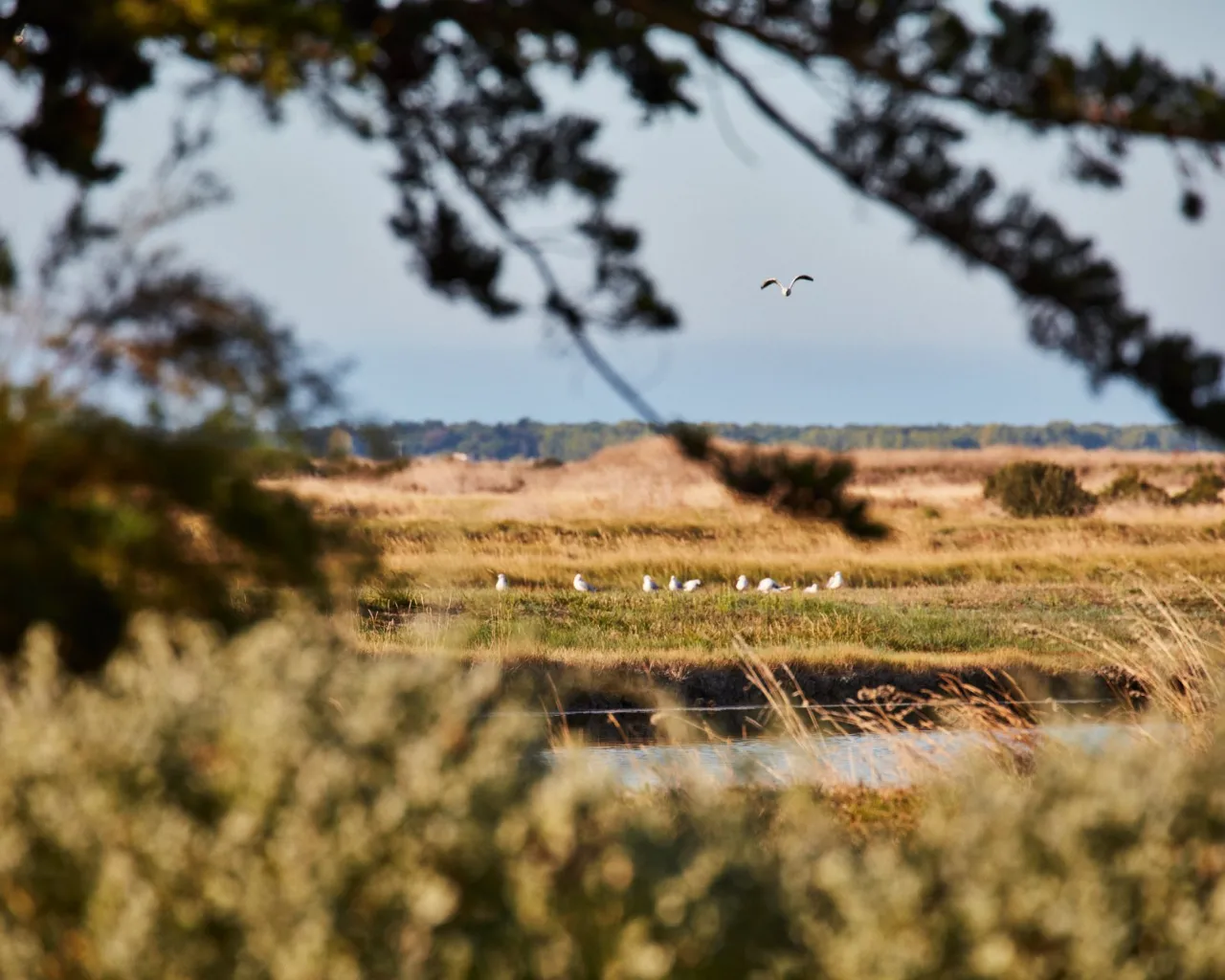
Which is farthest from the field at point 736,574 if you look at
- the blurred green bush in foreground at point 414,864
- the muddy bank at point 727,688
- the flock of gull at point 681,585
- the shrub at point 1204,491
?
the blurred green bush in foreground at point 414,864

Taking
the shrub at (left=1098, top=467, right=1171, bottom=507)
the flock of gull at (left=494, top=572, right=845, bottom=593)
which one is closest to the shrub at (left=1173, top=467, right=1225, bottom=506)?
the shrub at (left=1098, top=467, right=1171, bottom=507)

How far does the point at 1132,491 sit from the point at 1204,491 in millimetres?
1624

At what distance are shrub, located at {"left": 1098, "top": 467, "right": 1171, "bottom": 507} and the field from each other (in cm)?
31

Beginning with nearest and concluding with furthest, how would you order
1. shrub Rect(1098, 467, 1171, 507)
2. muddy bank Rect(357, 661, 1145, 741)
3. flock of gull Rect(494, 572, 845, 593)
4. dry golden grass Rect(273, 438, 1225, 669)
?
muddy bank Rect(357, 661, 1145, 741)
dry golden grass Rect(273, 438, 1225, 669)
flock of gull Rect(494, 572, 845, 593)
shrub Rect(1098, 467, 1171, 507)

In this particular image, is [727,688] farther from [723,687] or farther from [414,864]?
[414,864]

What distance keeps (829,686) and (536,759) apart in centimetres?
987

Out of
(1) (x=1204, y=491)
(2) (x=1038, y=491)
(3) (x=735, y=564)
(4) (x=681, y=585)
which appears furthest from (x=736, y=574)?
(1) (x=1204, y=491)

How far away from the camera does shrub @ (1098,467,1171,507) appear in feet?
107

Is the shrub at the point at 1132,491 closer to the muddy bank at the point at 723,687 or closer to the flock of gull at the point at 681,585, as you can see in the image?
the flock of gull at the point at 681,585

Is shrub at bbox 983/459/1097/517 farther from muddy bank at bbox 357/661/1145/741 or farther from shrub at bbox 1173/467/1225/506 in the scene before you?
muddy bank at bbox 357/661/1145/741

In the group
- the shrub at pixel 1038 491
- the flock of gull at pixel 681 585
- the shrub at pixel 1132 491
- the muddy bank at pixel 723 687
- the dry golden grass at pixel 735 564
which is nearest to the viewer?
the muddy bank at pixel 723 687

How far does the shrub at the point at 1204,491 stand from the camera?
3197cm

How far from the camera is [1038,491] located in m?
31.5

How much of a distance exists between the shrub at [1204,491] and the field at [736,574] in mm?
458
